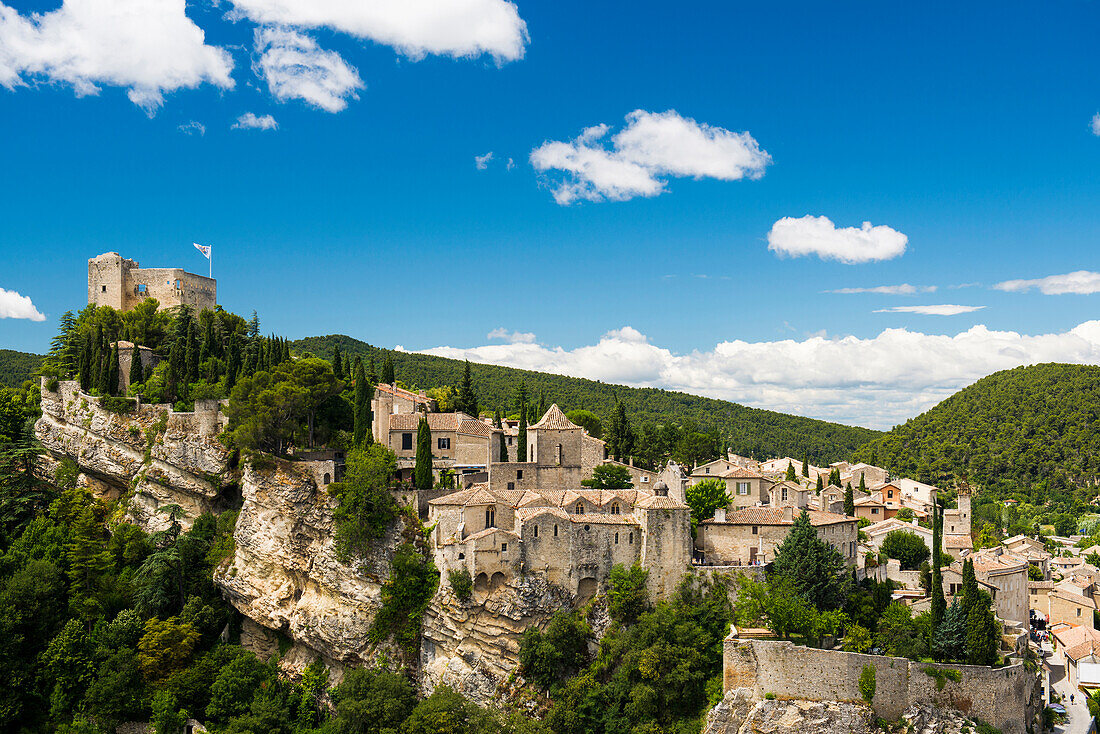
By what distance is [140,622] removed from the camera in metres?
44.1

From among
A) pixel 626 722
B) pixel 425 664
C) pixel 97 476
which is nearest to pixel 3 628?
pixel 97 476

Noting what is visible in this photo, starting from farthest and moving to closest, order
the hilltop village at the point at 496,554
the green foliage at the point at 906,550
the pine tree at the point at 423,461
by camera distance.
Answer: the green foliage at the point at 906,550 < the pine tree at the point at 423,461 < the hilltop village at the point at 496,554

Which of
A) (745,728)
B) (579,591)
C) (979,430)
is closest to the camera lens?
(745,728)

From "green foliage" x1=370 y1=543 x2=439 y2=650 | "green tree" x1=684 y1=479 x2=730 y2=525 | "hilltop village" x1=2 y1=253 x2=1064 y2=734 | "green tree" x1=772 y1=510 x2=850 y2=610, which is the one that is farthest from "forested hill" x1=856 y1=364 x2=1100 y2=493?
"green foliage" x1=370 y1=543 x2=439 y2=650

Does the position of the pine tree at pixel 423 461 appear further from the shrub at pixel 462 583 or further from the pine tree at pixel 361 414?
the shrub at pixel 462 583

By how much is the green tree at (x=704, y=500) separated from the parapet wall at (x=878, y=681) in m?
8.33

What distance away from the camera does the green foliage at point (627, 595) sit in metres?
39.0

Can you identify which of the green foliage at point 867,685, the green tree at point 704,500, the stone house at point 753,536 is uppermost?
the green tree at point 704,500

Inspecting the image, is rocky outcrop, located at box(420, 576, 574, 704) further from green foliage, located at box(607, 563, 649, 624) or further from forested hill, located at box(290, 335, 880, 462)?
forested hill, located at box(290, 335, 880, 462)

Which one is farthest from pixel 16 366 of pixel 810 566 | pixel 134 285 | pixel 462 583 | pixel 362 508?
pixel 810 566

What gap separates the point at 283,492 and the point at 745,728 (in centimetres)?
2878

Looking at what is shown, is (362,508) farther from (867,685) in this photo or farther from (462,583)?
(867,685)

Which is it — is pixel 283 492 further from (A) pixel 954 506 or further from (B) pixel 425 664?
(A) pixel 954 506

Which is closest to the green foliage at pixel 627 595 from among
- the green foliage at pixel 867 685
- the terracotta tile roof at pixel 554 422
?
the green foliage at pixel 867 685
